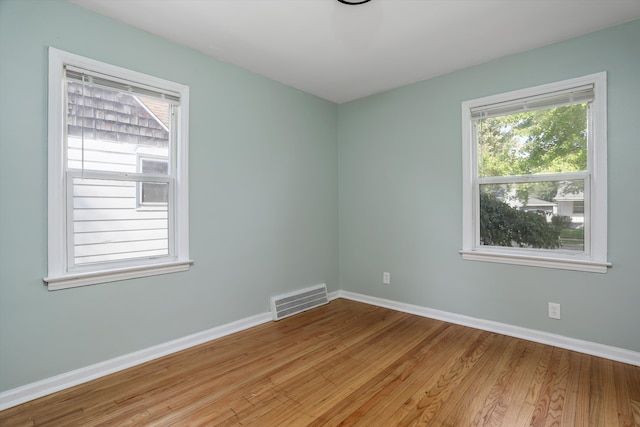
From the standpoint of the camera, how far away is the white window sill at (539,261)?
2.42 metres

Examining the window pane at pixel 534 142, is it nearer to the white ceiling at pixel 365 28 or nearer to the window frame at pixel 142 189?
the white ceiling at pixel 365 28

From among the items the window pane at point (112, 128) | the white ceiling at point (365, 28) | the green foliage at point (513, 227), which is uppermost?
the white ceiling at point (365, 28)

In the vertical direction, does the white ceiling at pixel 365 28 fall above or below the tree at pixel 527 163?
above

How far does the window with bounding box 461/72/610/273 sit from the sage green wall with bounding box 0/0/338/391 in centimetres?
172

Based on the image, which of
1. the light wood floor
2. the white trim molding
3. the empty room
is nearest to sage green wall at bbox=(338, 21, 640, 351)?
the empty room

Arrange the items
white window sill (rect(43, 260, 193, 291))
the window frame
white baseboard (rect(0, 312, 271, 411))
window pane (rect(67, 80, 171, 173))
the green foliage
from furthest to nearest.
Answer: the green foliage → the window frame → window pane (rect(67, 80, 171, 173)) → white window sill (rect(43, 260, 193, 291)) → white baseboard (rect(0, 312, 271, 411))

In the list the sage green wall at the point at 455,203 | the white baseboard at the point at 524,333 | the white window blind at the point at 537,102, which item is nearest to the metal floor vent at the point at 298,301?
the sage green wall at the point at 455,203

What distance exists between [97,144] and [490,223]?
3.43 m

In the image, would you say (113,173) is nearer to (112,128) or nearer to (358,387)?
(112,128)

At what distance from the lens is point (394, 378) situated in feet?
7.04

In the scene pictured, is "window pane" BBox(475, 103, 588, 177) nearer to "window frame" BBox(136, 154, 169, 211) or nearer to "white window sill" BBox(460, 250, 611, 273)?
"white window sill" BBox(460, 250, 611, 273)

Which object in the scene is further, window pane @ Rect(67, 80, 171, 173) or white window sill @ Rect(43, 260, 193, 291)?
window pane @ Rect(67, 80, 171, 173)

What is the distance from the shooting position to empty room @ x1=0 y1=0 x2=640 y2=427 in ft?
6.25

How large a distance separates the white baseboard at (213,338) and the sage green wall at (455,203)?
0.06 m
